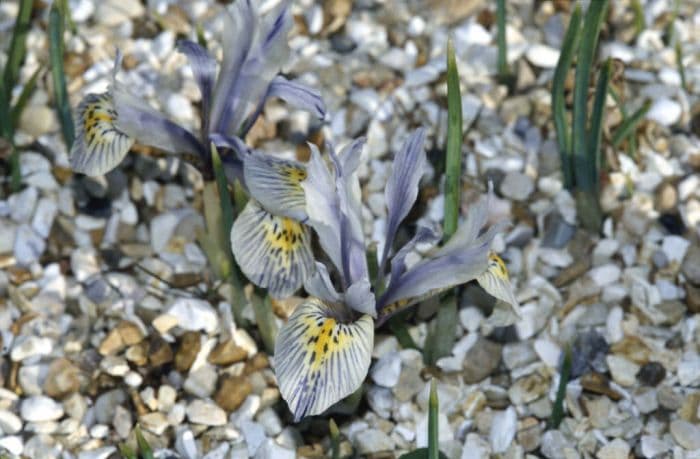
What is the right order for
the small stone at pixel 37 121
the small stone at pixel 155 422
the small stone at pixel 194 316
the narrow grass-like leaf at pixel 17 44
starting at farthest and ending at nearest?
the small stone at pixel 37 121, the narrow grass-like leaf at pixel 17 44, the small stone at pixel 194 316, the small stone at pixel 155 422

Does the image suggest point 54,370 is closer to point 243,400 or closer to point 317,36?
point 243,400

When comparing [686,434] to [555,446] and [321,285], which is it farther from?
[321,285]

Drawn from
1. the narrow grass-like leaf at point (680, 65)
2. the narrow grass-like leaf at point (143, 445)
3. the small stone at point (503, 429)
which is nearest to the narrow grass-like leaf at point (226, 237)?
the narrow grass-like leaf at point (143, 445)

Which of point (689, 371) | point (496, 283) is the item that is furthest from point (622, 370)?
point (496, 283)

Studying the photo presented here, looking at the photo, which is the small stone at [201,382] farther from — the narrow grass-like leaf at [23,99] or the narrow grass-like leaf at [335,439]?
the narrow grass-like leaf at [23,99]

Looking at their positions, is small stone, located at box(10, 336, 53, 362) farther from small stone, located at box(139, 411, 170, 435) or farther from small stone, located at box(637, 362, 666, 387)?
small stone, located at box(637, 362, 666, 387)

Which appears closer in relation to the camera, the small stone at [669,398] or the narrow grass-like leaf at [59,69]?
the small stone at [669,398]

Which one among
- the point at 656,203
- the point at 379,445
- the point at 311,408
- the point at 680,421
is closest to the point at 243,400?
the point at 379,445
